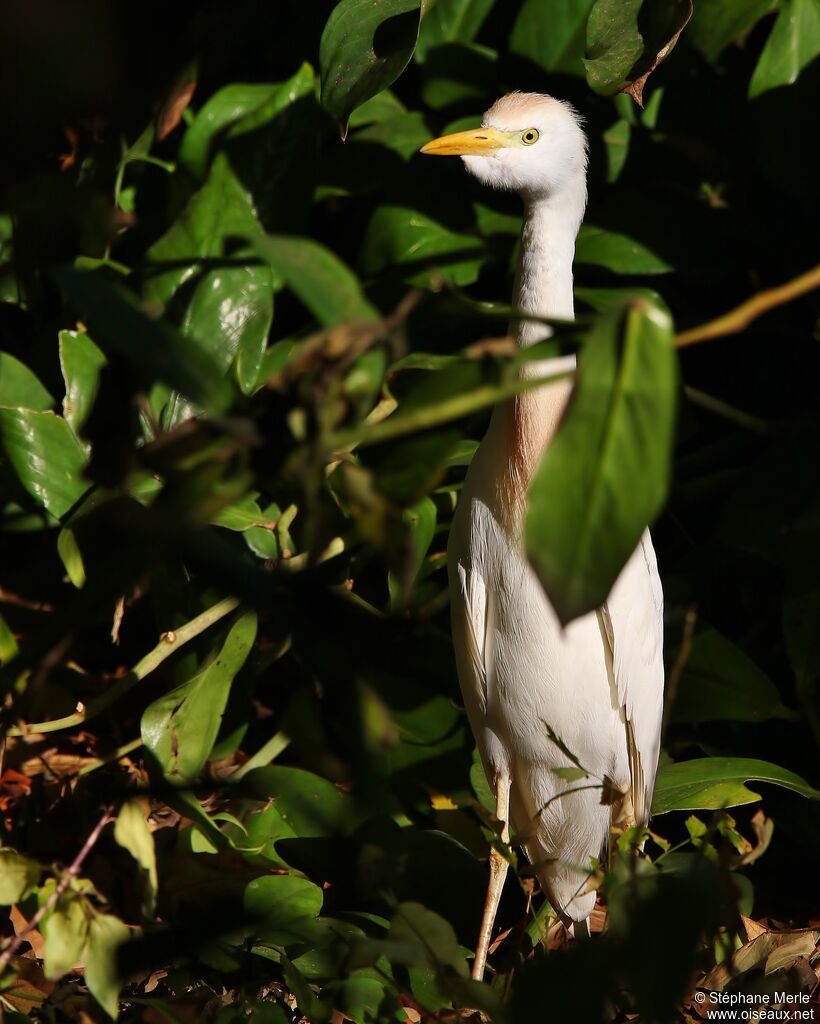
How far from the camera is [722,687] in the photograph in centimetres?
164

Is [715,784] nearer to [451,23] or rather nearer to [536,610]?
[536,610]

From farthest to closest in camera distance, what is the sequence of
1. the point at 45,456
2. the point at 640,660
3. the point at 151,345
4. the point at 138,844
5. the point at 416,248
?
the point at 416,248 < the point at 45,456 < the point at 640,660 < the point at 138,844 < the point at 151,345

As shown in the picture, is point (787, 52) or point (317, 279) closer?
point (317, 279)

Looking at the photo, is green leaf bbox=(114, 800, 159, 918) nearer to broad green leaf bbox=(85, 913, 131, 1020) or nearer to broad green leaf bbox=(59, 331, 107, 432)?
broad green leaf bbox=(85, 913, 131, 1020)

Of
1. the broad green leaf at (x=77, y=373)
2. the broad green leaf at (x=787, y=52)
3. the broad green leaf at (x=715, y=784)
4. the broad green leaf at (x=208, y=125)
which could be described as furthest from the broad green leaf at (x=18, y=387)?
the broad green leaf at (x=787, y=52)

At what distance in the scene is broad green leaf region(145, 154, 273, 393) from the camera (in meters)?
1.66

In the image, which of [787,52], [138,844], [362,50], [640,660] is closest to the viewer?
[138,844]

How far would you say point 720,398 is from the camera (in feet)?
6.86

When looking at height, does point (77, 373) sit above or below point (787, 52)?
below

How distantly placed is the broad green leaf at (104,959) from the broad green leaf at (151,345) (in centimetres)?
47

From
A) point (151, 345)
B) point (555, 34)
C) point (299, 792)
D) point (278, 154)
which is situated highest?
point (151, 345)

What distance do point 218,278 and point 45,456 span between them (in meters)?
0.39

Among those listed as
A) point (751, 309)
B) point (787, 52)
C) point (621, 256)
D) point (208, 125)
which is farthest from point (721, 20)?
point (751, 309)

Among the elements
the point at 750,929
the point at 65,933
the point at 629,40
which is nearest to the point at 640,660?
the point at 750,929
